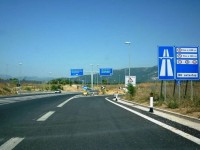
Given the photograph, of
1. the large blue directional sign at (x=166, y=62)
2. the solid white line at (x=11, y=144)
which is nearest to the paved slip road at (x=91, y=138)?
the solid white line at (x=11, y=144)

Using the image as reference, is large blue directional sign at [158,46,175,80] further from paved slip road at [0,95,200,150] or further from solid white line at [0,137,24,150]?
solid white line at [0,137,24,150]

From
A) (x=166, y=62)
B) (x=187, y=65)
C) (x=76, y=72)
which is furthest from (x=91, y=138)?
(x=76, y=72)

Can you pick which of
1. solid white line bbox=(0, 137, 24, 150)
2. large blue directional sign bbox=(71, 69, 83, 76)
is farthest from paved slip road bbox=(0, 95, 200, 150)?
large blue directional sign bbox=(71, 69, 83, 76)

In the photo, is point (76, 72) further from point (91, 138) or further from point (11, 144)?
point (11, 144)

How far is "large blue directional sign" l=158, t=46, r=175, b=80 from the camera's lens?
21.5 metres

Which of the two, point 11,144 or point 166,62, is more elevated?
point 166,62

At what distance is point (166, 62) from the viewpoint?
2164cm

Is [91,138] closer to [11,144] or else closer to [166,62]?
[11,144]

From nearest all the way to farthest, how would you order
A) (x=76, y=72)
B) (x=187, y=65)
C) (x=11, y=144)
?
(x=11, y=144) < (x=187, y=65) < (x=76, y=72)

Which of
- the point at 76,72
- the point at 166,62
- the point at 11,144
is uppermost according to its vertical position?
the point at 76,72

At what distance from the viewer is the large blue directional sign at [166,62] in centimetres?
2155

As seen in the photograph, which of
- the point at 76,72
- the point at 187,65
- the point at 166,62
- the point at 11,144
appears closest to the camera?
the point at 11,144

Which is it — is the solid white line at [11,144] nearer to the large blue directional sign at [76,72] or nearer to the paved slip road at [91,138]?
the paved slip road at [91,138]

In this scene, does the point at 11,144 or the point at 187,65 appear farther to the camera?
the point at 187,65
